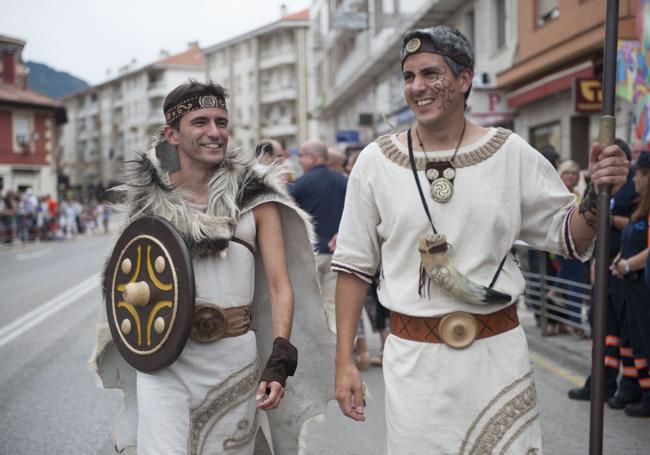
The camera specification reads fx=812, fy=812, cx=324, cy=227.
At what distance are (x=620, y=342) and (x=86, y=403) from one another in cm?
412

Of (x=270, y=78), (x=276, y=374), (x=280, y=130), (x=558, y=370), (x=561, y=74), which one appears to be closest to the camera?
(x=276, y=374)

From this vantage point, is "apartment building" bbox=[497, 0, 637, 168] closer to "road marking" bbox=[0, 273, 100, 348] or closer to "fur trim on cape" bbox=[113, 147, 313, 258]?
"road marking" bbox=[0, 273, 100, 348]

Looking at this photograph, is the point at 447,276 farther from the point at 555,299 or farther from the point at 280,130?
the point at 280,130

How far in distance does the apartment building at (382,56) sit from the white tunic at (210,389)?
96 centimetres

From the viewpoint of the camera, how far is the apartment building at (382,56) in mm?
18922

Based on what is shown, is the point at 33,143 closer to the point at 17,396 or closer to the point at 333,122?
the point at 333,122

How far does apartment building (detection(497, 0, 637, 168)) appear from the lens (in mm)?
12873

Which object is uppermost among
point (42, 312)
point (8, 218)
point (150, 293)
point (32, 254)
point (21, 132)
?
point (21, 132)

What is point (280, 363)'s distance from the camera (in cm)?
284

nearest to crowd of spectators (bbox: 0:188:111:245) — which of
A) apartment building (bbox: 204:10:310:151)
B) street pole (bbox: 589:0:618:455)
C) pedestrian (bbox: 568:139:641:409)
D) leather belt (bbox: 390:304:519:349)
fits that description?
pedestrian (bbox: 568:139:641:409)

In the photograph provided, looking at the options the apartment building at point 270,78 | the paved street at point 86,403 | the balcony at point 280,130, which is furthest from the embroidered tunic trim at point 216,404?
the balcony at point 280,130

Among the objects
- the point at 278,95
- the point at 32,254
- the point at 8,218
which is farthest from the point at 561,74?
the point at 278,95

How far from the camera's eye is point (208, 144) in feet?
10.3

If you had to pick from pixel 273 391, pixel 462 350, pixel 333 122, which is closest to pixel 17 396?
pixel 273 391
